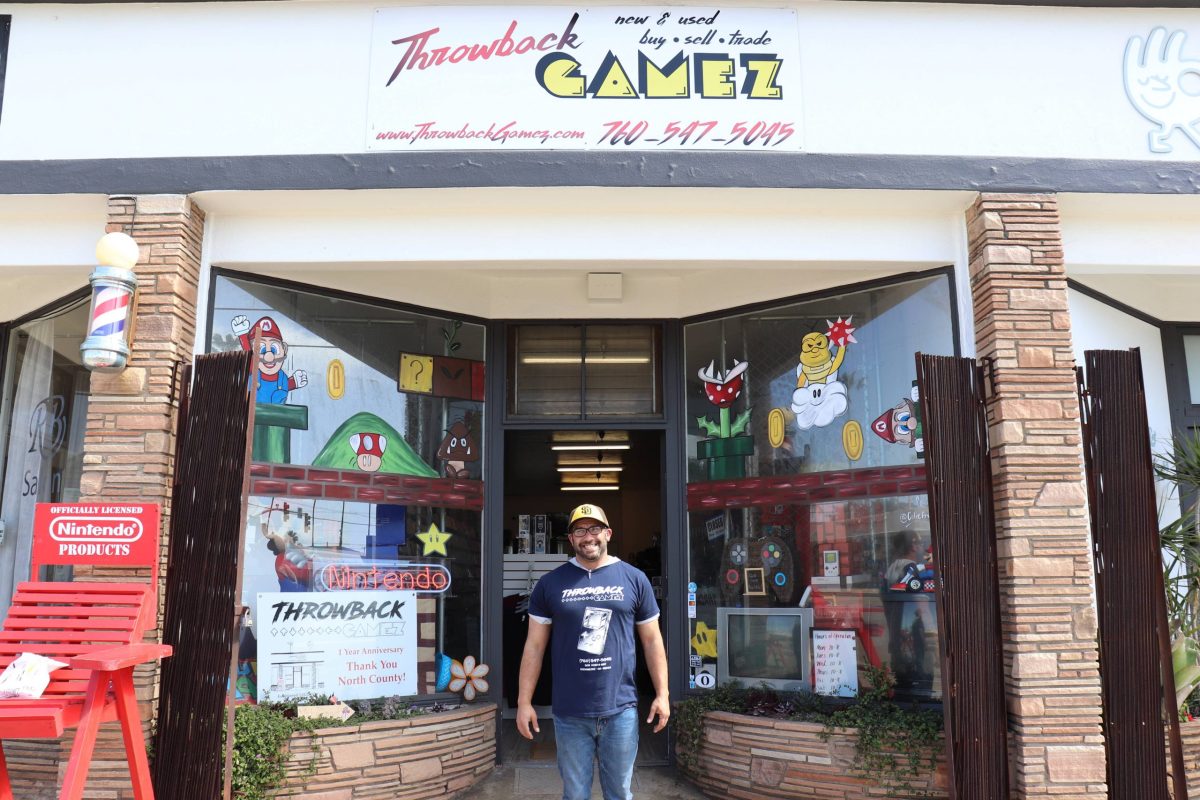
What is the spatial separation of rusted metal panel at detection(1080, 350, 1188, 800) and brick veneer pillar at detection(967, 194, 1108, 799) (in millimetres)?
75

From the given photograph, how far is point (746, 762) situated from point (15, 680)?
363 centimetres

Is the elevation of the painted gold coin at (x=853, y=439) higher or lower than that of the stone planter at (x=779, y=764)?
higher

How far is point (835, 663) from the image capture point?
5277mm

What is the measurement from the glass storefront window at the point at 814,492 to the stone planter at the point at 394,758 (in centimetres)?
148

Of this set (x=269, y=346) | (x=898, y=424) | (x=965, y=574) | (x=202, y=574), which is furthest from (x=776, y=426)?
(x=202, y=574)

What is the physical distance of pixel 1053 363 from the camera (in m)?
4.66

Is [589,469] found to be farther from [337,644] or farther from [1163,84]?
[1163,84]

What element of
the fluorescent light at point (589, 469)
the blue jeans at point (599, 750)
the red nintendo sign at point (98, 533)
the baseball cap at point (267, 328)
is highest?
the baseball cap at point (267, 328)

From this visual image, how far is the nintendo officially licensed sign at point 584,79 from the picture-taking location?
495 cm

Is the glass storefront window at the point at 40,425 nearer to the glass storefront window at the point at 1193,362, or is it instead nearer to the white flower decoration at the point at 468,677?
the white flower decoration at the point at 468,677

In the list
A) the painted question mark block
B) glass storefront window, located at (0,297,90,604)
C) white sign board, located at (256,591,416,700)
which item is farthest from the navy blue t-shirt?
glass storefront window, located at (0,297,90,604)

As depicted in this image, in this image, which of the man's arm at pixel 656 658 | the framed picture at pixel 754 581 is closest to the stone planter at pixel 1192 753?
the framed picture at pixel 754 581

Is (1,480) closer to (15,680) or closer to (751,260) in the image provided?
(15,680)

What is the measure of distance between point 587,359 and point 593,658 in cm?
276
